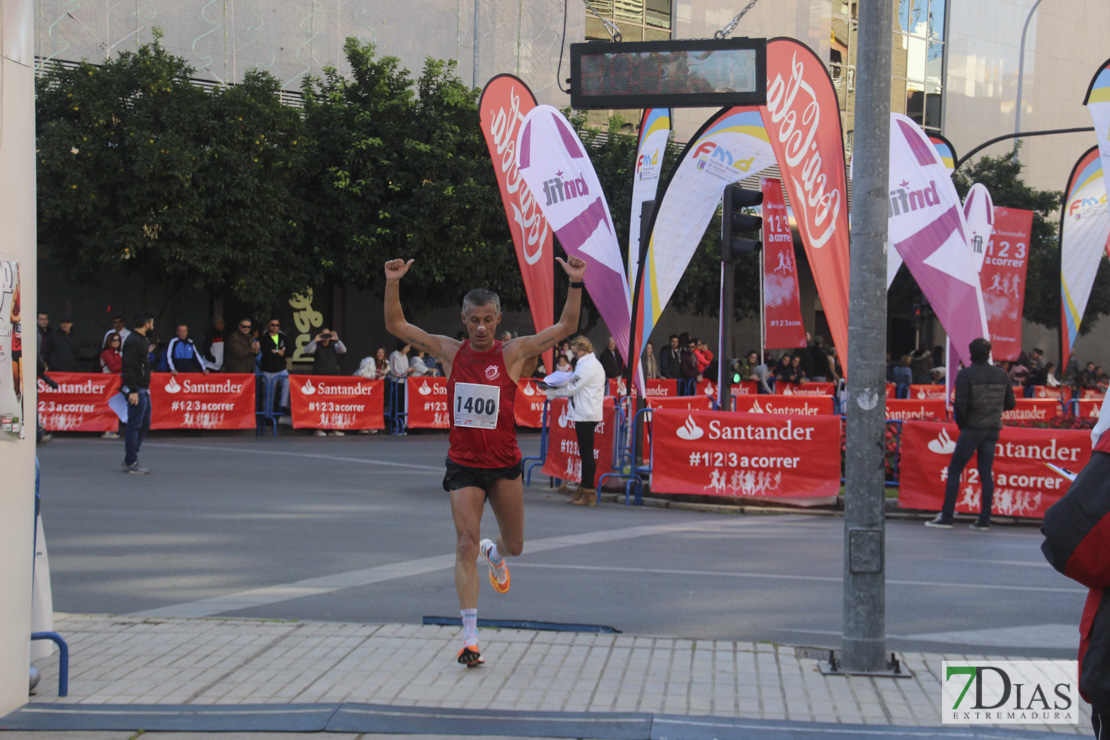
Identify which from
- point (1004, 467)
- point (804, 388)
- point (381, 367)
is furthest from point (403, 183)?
point (1004, 467)

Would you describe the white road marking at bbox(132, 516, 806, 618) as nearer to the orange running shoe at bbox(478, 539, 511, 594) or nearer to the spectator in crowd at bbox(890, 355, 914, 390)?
the orange running shoe at bbox(478, 539, 511, 594)

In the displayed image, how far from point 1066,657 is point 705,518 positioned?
5547 millimetres

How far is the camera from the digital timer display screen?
7.27 metres

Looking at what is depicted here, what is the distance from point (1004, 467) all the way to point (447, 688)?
8.55m

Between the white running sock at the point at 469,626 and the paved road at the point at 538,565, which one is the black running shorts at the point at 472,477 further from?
the paved road at the point at 538,565

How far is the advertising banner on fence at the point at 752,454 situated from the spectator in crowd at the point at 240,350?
10320 mm

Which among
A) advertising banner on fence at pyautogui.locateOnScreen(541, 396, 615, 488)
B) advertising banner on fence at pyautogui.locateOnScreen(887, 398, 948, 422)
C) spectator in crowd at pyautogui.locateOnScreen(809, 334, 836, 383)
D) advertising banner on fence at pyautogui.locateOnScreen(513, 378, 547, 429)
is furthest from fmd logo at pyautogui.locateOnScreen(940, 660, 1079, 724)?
spectator in crowd at pyautogui.locateOnScreen(809, 334, 836, 383)

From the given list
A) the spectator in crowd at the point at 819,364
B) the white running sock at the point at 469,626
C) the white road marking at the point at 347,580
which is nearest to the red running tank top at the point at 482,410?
the white running sock at the point at 469,626

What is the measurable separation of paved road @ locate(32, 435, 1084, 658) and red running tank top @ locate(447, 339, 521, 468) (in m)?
1.48

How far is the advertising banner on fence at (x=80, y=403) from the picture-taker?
1786 cm

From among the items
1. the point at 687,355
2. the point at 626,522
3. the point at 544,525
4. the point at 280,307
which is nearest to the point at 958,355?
the point at 626,522

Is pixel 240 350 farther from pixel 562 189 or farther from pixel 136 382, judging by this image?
pixel 562 189

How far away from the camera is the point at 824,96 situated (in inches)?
459

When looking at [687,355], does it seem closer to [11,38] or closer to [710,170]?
[710,170]
